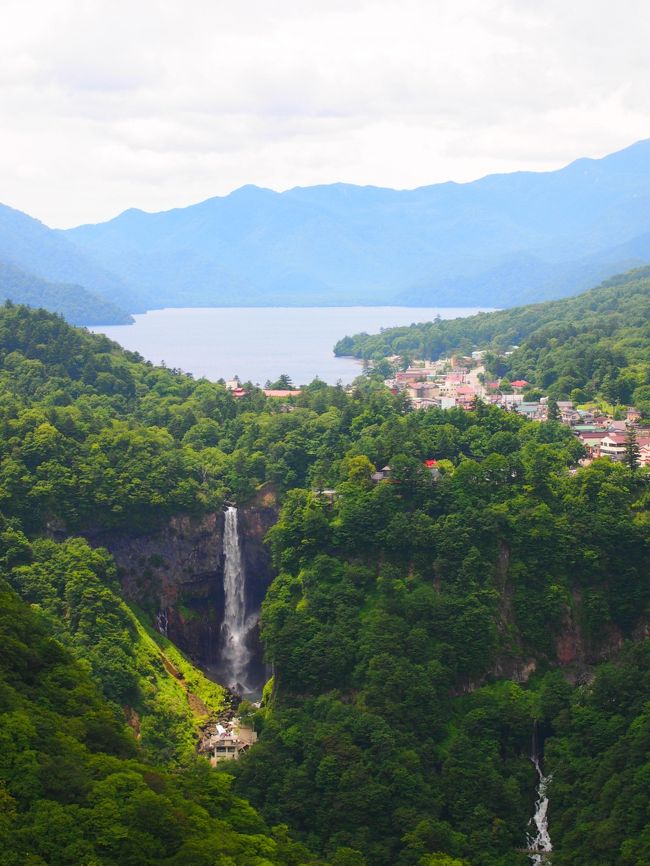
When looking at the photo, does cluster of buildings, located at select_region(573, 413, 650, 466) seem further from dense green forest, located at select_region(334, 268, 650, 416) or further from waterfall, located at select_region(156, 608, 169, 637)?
waterfall, located at select_region(156, 608, 169, 637)

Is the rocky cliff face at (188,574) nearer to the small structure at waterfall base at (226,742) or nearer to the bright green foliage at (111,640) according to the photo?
the bright green foliage at (111,640)

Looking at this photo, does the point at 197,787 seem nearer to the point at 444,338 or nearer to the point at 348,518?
the point at 348,518

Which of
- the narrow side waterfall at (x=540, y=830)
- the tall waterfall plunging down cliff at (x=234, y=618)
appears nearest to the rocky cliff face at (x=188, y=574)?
the tall waterfall plunging down cliff at (x=234, y=618)

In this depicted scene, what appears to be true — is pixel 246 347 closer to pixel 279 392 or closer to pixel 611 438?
pixel 279 392

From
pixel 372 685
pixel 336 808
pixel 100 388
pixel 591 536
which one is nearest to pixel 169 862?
pixel 336 808

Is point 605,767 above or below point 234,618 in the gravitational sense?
below

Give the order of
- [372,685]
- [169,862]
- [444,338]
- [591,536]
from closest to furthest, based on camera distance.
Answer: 1. [169,862]
2. [372,685]
3. [591,536]
4. [444,338]

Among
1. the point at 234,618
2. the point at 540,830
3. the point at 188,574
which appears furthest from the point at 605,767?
the point at 188,574
